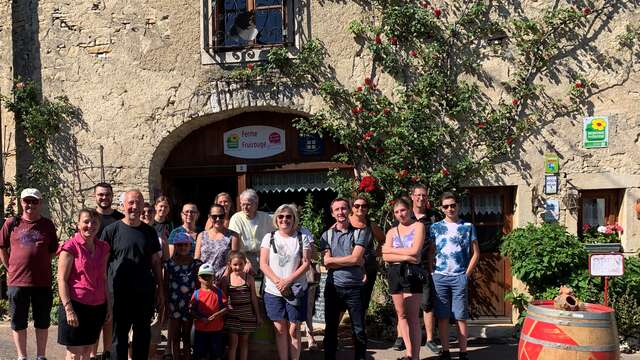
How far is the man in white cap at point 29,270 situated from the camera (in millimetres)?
5082

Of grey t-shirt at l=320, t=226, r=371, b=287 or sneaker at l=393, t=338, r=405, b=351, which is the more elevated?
grey t-shirt at l=320, t=226, r=371, b=287

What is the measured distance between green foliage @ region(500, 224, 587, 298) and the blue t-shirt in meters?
1.22

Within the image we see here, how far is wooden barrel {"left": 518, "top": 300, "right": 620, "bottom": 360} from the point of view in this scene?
3922mm

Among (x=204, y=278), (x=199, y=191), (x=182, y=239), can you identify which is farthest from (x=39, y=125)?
(x=204, y=278)

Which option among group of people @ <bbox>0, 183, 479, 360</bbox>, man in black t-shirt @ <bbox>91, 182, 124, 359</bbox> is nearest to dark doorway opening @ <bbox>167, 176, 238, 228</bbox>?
group of people @ <bbox>0, 183, 479, 360</bbox>

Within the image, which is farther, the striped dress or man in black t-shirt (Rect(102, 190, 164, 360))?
the striped dress

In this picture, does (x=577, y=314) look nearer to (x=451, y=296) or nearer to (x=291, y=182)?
(x=451, y=296)

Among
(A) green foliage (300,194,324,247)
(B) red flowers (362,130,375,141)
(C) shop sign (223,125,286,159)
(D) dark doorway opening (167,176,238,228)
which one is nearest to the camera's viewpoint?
(B) red flowers (362,130,375,141)

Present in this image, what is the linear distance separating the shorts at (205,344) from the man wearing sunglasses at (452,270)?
2.06 metres

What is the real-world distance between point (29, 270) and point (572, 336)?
4.30m

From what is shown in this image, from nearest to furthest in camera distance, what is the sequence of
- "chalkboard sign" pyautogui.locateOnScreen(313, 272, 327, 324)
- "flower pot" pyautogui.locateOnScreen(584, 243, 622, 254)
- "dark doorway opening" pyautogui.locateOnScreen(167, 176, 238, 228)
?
1. "flower pot" pyautogui.locateOnScreen(584, 243, 622, 254)
2. "chalkboard sign" pyautogui.locateOnScreen(313, 272, 327, 324)
3. "dark doorway opening" pyautogui.locateOnScreen(167, 176, 238, 228)

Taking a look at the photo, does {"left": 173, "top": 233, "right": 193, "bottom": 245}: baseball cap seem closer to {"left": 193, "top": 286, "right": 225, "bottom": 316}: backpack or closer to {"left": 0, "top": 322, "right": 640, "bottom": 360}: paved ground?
{"left": 193, "top": 286, "right": 225, "bottom": 316}: backpack

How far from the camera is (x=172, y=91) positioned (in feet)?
25.9

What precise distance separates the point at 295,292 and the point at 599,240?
164 inches
